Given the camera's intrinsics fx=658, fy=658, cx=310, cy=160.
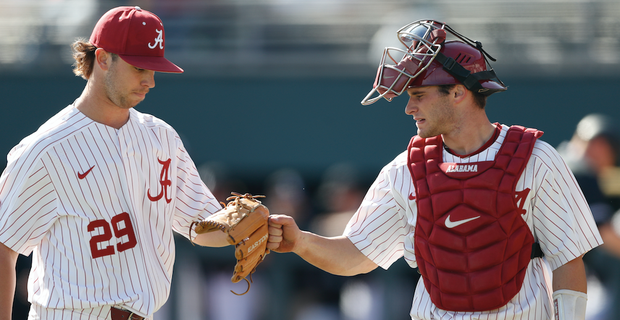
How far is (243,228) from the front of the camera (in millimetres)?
3117

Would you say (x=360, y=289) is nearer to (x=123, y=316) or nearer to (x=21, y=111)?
(x=123, y=316)

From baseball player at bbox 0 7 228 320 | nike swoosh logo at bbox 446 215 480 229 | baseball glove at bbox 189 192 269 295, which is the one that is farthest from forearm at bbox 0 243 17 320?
nike swoosh logo at bbox 446 215 480 229

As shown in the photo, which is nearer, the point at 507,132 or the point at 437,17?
the point at 507,132

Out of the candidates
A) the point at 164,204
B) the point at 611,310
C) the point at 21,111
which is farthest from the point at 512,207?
the point at 21,111

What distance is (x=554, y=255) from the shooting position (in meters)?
2.91

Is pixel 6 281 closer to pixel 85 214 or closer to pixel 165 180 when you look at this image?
pixel 85 214

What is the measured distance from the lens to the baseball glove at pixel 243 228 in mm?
3082

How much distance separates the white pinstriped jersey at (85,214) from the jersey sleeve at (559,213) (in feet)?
5.72

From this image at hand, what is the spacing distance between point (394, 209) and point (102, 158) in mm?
1403

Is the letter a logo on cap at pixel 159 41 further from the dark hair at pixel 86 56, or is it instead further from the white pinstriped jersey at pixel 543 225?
the white pinstriped jersey at pixel 543 225

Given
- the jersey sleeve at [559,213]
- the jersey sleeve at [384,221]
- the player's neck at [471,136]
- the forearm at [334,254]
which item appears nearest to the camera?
the jersey sleeve at [559,213]

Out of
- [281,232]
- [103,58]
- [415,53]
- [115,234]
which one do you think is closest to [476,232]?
[415,53]

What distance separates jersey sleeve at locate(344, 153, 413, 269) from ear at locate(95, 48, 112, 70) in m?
1.41

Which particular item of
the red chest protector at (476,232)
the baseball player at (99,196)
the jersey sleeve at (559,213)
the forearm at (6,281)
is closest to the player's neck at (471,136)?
the red chest protector at (476,232)
